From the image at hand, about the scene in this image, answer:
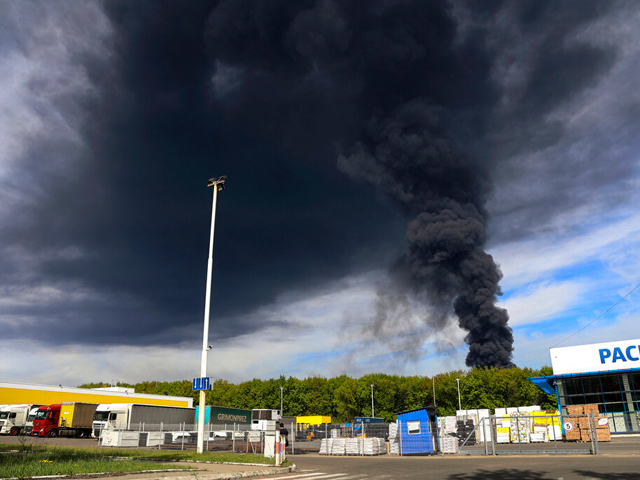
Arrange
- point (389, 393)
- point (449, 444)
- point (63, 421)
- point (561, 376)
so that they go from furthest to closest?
1. point (389, 393)
2. point (561, 376)
3. point (63, 421)
4. point (449, 444)

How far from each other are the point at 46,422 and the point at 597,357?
55.0 m

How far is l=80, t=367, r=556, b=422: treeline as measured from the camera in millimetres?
86188

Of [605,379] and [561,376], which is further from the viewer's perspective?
[561,376]

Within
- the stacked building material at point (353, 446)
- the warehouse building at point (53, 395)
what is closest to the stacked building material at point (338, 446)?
the stacked building material at point (353, 446)

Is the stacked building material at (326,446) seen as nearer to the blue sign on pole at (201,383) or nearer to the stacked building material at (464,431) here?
the blue sign on pole at (201,383)

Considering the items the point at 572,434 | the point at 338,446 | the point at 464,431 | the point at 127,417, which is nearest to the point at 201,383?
the point at 338,446

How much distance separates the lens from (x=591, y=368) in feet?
149

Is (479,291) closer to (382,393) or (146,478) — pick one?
(382,393)

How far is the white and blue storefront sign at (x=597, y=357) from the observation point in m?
43.8

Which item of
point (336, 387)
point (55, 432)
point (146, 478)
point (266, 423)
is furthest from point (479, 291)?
point (146, 478)

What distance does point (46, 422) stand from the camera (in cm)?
4578

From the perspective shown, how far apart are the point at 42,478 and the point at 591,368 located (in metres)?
48.8

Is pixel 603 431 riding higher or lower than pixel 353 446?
higher

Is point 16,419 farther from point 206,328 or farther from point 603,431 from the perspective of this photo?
point 603,431
